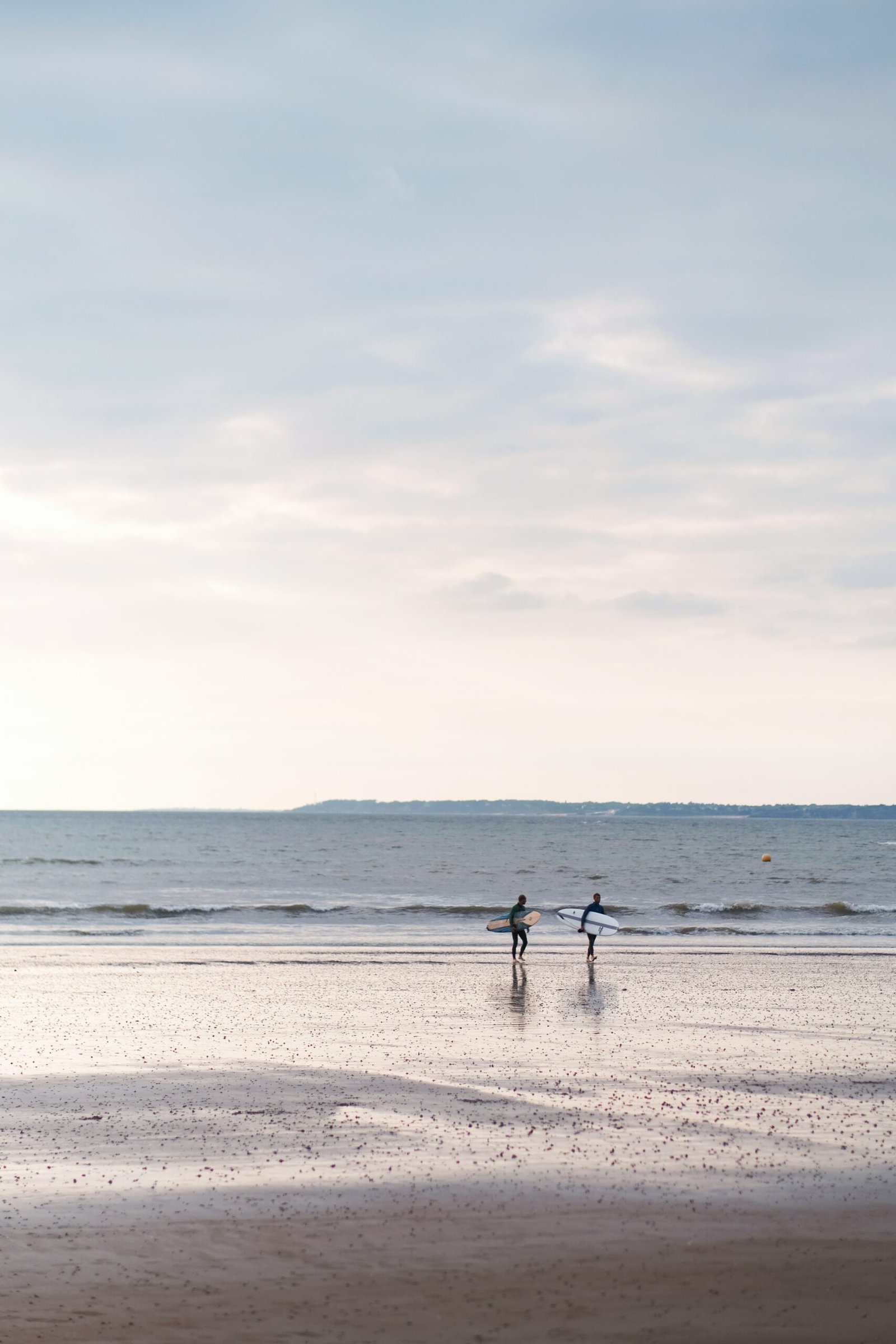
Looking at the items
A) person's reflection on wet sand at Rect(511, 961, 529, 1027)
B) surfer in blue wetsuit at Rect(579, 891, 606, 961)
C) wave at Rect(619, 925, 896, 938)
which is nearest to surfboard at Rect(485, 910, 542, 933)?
surfer in blue wetsuit at Rect(579, 891, 606, 961)

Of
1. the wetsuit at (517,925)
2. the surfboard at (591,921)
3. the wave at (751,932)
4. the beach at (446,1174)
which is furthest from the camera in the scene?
the wave at (751,932)

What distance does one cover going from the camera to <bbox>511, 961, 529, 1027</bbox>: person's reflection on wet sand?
67.2ft

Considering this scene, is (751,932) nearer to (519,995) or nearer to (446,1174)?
(519,995)

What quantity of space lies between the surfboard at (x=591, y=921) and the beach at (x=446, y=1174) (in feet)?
39.3

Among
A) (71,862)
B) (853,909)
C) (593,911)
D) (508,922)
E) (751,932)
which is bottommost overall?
(853,909)

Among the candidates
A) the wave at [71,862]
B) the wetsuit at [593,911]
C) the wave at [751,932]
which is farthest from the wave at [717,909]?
the wave at [71,862]

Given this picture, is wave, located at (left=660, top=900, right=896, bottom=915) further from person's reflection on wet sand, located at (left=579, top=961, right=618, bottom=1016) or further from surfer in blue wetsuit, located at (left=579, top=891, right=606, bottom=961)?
person's reflection on wet sand, located at (left=579, top=961, right=618, bottom=1016)

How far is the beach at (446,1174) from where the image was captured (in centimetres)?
772

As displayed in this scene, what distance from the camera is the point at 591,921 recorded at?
32656 mm

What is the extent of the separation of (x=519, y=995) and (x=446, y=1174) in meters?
13.3

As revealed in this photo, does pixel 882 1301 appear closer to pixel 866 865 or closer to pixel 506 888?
pixel 506 888

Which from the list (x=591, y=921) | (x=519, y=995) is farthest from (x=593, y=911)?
(x=519, y=995)

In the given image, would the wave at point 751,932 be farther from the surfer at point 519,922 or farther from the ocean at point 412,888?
the surfer at point 519,922

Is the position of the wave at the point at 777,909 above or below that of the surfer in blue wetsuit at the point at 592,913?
below
